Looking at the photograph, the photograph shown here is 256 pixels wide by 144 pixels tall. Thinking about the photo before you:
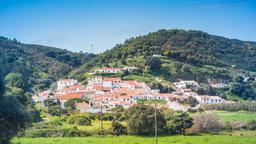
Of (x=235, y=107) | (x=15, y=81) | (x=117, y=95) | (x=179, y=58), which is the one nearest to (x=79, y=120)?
(x=235, y=107)

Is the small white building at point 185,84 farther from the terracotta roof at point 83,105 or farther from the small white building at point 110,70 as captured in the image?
the terracotta roof at point 83,105

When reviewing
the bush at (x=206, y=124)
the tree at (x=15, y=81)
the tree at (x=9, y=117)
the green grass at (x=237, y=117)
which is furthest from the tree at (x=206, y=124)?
the tree at (x=15, y=81)

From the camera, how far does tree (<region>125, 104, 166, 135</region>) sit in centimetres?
4441

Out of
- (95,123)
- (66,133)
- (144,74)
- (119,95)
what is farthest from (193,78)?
(66,133)

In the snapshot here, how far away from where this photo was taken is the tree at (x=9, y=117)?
Answer: 2448 centimetres

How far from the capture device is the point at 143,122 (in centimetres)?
4434

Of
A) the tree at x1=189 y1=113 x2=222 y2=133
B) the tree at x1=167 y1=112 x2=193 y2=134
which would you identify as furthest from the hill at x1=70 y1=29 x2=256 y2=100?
A: the tree at x1=167 y1=112 x2=193 y2=134

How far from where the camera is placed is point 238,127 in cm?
5056

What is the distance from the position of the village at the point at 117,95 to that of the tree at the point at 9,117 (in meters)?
42.7

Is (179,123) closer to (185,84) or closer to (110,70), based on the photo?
(185,84)

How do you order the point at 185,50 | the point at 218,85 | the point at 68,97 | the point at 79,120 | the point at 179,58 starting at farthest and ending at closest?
the point at 185,50 → the point at 179,58 → the point at 218,85 → the point at 68,97 → the point at 79,120

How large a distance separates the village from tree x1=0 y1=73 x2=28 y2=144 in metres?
42.7

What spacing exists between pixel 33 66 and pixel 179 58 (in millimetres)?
40802

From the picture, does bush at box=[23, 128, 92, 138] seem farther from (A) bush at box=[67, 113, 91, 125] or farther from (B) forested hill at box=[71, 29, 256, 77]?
(B) forested hill at box=[71, 29, 256, 77]
